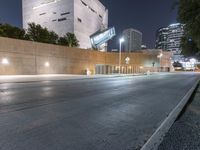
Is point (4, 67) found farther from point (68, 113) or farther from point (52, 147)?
point (52, 147)

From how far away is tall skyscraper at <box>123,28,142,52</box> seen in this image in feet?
490

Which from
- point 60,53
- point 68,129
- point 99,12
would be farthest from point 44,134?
point 99,12

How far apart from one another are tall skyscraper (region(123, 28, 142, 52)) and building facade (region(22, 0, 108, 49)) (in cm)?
5407

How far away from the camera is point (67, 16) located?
81.3 metres

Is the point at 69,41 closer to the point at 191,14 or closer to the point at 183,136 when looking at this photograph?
the point at 191,14

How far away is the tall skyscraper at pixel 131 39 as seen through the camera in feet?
490

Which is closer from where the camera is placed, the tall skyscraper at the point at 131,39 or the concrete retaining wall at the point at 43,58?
the concrete retaining wall at the point at 43,58

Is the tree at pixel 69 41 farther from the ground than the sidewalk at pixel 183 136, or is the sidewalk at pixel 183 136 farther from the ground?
the tree at pixel 69 41

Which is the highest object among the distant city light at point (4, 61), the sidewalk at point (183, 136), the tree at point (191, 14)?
the tree at point (191, 14)

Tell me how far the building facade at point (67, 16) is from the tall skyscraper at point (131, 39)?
54.1 meters

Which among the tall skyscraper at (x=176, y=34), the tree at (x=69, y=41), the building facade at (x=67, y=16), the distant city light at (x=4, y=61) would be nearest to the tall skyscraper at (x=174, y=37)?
the tall skyscraper at (x=176, y=34)

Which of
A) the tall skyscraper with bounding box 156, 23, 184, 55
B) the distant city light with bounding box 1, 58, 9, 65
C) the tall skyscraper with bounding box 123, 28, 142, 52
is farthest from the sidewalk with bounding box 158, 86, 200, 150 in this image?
the tall skyscraper with bounding box 123, 28, 142, 52

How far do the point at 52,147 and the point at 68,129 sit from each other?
39.6 inches

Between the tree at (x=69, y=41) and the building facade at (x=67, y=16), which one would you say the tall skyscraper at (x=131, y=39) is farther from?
the tree at (x=69, y=41)
